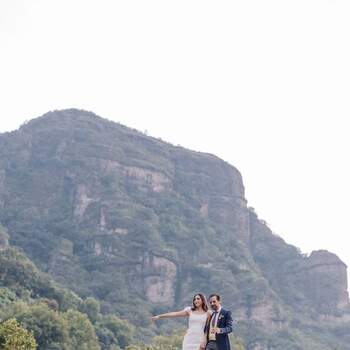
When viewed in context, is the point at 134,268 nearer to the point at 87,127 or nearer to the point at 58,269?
the point at 58,269

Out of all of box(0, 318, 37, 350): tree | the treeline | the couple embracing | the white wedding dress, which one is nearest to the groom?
the couple embracing

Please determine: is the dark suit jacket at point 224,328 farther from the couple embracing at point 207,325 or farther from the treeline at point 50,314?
the treeline at point 50,314

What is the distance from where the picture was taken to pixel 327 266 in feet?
535

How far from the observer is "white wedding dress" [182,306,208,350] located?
1321cm

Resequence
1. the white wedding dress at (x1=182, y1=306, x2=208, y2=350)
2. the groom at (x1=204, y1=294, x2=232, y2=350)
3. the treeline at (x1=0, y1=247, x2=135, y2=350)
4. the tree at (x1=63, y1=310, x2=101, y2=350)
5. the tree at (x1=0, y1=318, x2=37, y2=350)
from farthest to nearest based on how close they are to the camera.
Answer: the tree at (x1=63, y1=310, x2=101, y2=350), the treeline at (x1=0, y1=247, x2=135, y2=350), the tree at (x1=0, y1=318, x2=37, y2=350), the white wedding dress at (x1=182, y1=306, x2=208, y2=350), the groom at (x1=204, y1=294, x2=232, y2=350)

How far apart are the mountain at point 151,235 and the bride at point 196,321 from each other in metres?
94.7

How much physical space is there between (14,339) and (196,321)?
75.2ft

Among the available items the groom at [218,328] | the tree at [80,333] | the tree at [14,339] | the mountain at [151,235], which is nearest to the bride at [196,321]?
the groom at [218,328]

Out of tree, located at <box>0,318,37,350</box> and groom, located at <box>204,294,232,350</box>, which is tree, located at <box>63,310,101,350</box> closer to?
tree, located at <box>0,318,37,350</box>

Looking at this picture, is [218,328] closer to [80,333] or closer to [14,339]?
[14,339]

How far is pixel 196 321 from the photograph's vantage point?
1335 centimetres

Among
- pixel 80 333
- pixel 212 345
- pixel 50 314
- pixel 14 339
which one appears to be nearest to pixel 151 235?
pixel 80 333

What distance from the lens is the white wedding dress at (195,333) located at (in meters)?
13.2

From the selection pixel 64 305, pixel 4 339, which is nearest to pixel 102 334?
pixel 64 305
